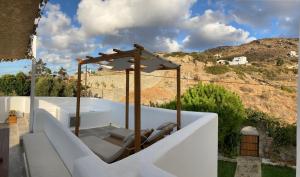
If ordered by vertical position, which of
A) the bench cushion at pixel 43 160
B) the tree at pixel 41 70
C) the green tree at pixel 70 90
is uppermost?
the tree at pixel 41 70

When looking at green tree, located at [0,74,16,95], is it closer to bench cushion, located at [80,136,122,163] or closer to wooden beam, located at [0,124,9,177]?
wooden beam, located at [0,124,9,177]

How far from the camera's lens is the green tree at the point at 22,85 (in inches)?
644

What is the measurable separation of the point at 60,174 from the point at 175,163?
1.60 metres

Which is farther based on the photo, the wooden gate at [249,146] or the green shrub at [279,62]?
the green shrub at [279,62]

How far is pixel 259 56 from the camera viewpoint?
107ft

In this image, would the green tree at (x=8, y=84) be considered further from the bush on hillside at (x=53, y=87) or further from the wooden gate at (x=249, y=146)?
the wooden gate at (x=249, y=146)

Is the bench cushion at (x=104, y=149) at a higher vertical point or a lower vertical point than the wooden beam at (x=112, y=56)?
lower

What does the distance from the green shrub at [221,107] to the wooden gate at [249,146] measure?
661 millimetres

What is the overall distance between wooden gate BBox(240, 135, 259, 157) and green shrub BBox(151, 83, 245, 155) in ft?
2.17

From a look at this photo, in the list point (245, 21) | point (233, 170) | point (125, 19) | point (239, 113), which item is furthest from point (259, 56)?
point (233, 170)

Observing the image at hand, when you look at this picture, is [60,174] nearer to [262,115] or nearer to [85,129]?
[85,129]

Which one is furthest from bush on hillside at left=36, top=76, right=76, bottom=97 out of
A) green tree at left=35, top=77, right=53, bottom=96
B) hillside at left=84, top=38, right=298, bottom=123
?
hillside at left=84, top=38, right=298, bottom=123

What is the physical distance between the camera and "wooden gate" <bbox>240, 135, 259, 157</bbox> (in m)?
12.2

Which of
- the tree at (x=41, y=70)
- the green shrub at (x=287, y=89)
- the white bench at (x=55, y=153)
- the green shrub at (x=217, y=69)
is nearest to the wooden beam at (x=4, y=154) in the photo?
the white bench at (x=55, y=153)
